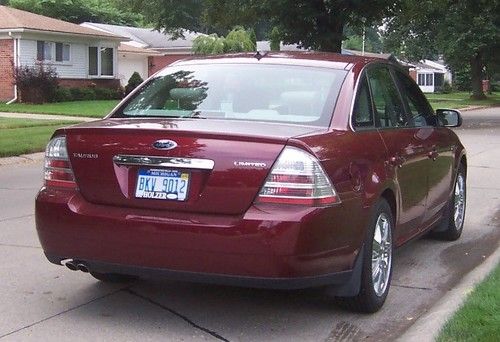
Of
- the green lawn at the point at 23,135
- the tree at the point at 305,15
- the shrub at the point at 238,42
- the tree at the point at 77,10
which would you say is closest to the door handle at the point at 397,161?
the green lawn at the point at 23,135

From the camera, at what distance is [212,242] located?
4.20 metres

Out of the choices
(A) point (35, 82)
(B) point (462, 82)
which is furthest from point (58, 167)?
(B) point (462, 82)

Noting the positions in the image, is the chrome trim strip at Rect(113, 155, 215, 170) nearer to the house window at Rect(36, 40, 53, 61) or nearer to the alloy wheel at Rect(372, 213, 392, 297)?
the alloy wheel at Rect(372, 213, 392, 297)

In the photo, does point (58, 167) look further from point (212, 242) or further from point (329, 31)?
point (329, 31)

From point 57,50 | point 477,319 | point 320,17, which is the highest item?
point 320,17

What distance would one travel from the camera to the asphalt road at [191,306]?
15.0ft

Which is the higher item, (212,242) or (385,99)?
(385,99)

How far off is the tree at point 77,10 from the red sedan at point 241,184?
183ft

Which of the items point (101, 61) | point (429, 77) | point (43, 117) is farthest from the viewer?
point (429, 77)

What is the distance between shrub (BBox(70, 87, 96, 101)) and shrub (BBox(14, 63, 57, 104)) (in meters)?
2.05

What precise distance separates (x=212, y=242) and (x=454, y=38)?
1779 inches

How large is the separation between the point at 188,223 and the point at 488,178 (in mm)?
9075

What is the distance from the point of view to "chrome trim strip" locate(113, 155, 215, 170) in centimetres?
427

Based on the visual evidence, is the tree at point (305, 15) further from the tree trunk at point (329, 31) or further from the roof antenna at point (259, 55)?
the roof antenna at point (259, 55)
